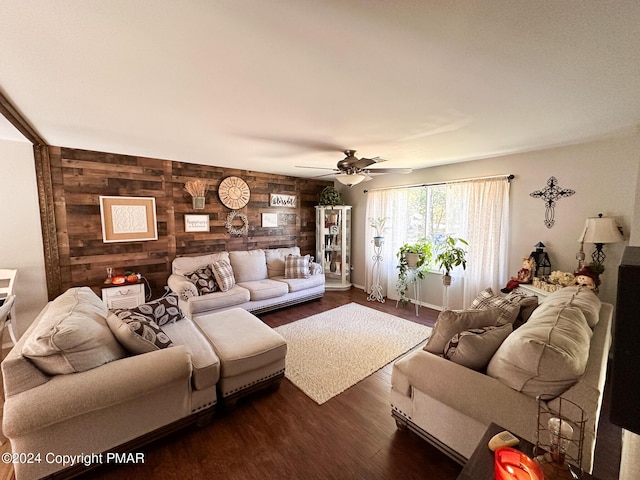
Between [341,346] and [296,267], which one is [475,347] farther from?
[296,267]

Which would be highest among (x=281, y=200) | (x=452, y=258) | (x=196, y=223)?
(x=281, y=200)

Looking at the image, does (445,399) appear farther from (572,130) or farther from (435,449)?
(572,130)

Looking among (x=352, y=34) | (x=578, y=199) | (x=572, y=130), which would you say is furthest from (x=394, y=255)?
(x=352, y=34)

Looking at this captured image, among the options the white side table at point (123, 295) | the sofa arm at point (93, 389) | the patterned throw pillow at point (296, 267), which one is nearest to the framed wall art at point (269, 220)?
the patterned throw pillow at point (296, 267)

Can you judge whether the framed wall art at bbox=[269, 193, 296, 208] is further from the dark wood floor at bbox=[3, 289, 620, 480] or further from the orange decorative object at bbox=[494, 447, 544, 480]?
the orange decorative object at bbox=[494, 447, 544, 480]

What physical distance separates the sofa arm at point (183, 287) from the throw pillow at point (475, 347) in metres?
3.15

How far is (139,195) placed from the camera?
3.73m

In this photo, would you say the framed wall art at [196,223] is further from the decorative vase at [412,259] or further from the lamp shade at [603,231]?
the lamp shade at [603,231]

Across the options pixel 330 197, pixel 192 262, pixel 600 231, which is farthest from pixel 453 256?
pixel 192 262

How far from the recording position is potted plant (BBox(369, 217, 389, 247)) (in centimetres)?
489

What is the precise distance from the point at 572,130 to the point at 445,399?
9.23 ft

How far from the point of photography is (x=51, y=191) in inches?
124

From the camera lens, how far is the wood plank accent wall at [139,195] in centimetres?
328

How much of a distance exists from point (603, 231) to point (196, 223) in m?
5.19
